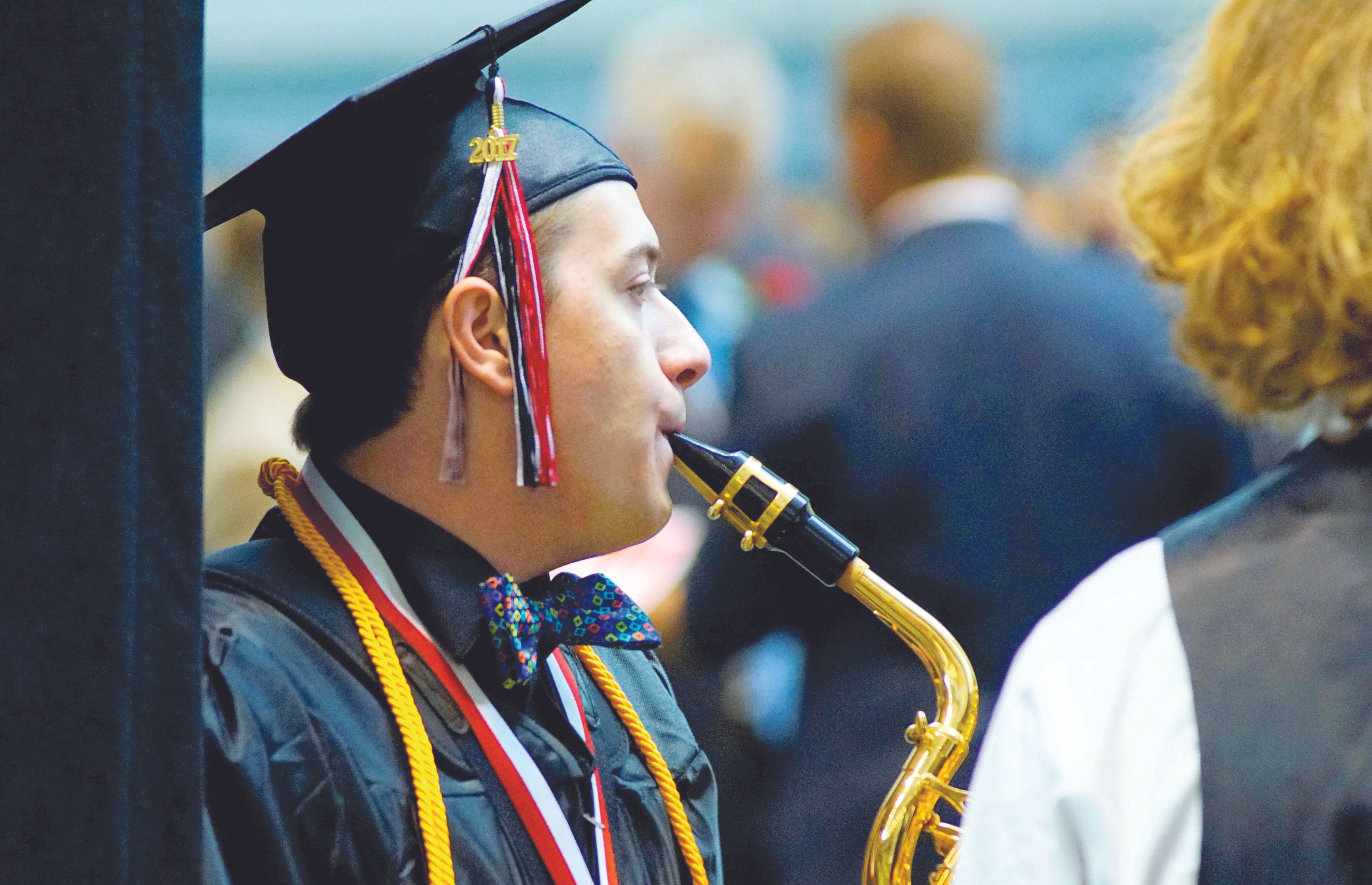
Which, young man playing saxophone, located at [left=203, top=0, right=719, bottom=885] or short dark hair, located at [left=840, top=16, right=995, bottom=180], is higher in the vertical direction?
short dark hair, located at [left=840, top=16, right=995, bottom=180]

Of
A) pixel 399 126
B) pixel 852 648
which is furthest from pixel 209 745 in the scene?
pixel 852 648

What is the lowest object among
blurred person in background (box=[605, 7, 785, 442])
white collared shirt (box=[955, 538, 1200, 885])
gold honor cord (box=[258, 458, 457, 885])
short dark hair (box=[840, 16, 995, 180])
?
white collared shirt (box=[955, 538, 1200, 885])

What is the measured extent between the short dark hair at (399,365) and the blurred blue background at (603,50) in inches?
303

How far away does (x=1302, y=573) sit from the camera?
4.45 ft

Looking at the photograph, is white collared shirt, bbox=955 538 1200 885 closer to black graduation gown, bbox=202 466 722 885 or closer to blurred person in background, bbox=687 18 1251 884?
black graduation gown, bbox=202 466 722 885

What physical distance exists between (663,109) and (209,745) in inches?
132

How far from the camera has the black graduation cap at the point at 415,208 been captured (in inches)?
60.5

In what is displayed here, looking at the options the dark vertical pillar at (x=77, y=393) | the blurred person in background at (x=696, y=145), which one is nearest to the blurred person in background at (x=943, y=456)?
the blurred person in background at (x=696, y=145)

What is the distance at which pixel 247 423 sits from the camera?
3.16 meters

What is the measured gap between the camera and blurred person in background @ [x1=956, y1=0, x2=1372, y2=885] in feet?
4.18

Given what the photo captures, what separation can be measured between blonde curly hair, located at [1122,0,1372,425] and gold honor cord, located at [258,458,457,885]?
2.71 ft

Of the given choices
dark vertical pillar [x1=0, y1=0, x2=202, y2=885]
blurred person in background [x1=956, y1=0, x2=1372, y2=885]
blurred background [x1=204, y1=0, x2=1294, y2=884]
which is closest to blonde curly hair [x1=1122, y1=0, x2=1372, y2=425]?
blurred person in background [x1=956, y1=0, x2=1372, y2=885]

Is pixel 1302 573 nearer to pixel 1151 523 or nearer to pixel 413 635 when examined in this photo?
pixel 413 635

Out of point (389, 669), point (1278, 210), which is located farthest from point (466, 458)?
point (1278, 210)
